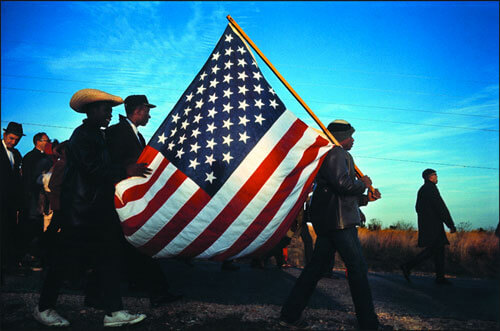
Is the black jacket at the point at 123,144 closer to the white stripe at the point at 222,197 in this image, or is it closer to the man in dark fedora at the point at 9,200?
the white stripe at the point at 222,197

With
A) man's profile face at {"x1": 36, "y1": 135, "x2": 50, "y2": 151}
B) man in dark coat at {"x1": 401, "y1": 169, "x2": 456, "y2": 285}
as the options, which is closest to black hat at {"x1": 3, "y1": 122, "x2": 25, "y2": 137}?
man's profile face at {"x1": 36, "y1": 135, "x2": 50, "y2": 151}

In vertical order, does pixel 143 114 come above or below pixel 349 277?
above

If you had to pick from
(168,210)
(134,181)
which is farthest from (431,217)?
(134,181)

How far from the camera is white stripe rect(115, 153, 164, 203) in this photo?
12.4 feet

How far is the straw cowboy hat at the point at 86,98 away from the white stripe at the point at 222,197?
4.89 ft

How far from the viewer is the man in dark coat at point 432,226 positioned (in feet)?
23.0

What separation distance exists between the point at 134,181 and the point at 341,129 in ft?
7.30

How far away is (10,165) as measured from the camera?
18.5 ft

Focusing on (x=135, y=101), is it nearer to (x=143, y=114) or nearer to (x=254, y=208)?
(x=143, y=114)

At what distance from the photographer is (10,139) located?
6.20m

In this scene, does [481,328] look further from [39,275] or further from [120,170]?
[39,275]

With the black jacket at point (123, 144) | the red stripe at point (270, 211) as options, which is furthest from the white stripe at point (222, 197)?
the black jacket at point (123, 144)

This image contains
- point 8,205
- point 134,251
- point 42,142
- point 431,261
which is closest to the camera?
point 134,251

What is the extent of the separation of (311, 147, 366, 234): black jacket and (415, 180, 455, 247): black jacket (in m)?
4.31
